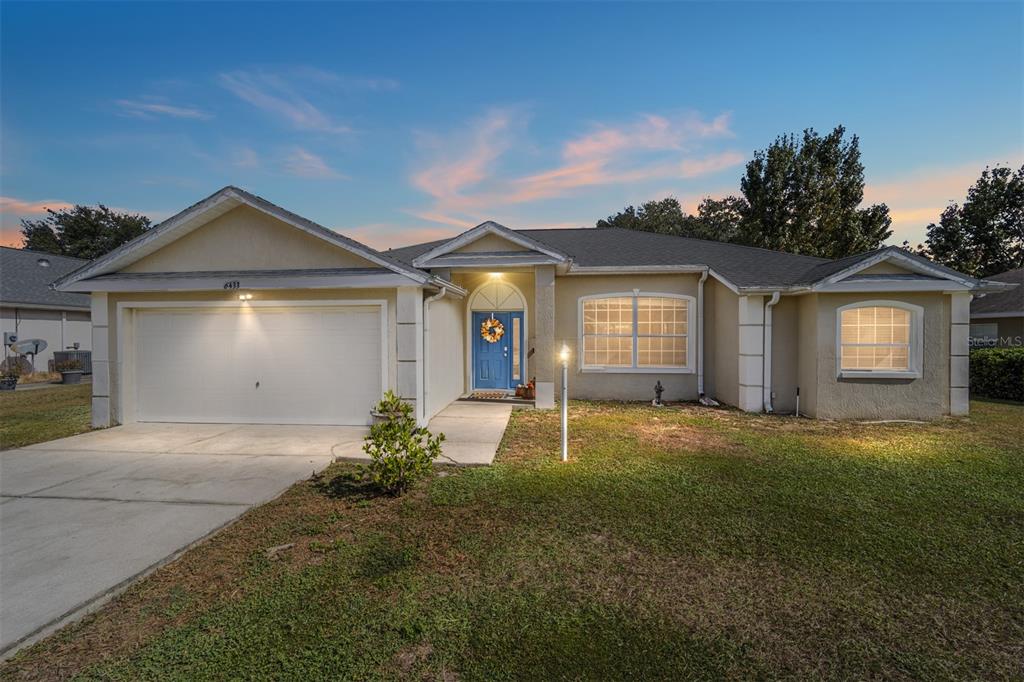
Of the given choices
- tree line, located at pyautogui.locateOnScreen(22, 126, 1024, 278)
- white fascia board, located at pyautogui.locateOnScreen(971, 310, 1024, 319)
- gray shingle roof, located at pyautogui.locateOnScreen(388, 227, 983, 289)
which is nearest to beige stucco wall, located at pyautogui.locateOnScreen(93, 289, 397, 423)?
gray shingle roof, located at pyautogui.locateOnScreen(388, 227, 983, 289)

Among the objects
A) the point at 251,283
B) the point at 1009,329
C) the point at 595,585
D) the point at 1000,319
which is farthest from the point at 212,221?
the point at 1000,319

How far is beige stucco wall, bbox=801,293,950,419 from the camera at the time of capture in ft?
29.4

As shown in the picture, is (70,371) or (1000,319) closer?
(70,371)

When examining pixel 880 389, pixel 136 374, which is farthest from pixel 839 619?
pixel 136 374

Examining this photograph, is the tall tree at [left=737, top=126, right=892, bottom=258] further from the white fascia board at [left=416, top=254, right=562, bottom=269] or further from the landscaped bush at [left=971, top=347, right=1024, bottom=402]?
the white fascia board at [left=416, top=254, right=562, bottom=269]

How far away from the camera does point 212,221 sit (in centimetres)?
823

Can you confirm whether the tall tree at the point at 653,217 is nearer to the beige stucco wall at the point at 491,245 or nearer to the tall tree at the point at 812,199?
the tall tree at the point at 812,199

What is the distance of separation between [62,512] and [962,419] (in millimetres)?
14829

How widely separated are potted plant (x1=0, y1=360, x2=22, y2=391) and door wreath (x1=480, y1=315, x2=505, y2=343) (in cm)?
1550

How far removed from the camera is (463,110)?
14.0 meters

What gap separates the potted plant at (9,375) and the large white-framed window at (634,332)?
18.2m

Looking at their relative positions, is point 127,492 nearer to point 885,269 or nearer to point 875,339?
point 875,339

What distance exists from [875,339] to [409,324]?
957 cm

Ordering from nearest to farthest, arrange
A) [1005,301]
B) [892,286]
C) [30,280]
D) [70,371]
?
[892,286]
[70,371]
[1005,301]
[30,280]
